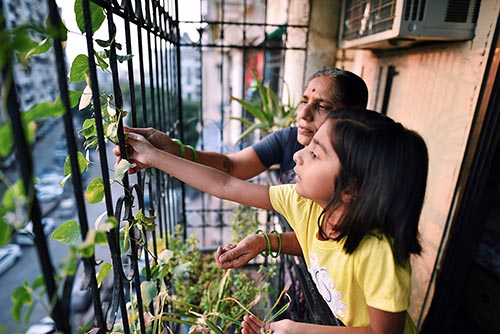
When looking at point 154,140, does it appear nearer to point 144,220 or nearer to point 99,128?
point 144,220

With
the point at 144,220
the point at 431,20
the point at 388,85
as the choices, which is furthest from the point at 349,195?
the point at 388,85

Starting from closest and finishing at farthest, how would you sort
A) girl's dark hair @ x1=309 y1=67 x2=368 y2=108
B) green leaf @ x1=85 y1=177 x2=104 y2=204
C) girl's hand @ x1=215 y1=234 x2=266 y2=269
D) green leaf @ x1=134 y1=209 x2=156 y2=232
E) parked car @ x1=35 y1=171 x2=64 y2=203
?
green leaf @ x1=85 y1=177 x2=104 y2=204
green leaf @ x1=134 y1=209 x2=156 y2=232
girl's hand @ x1=215 y1=234 x2=266 y2=269
girl's dark hair @ x1=309 y1=67 x2=368 y2=108
parked car @ x1=35 y1=171 x2=64 y2=203

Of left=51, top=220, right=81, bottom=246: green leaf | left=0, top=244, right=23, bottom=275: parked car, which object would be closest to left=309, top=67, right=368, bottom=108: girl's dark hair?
left=51, top=220, right=81, bottom=246: green leaf

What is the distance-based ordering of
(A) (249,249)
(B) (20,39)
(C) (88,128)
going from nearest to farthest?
(B) (20,39) → (C) (88,128) → (A) (249,249)

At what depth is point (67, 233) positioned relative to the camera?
0.54 metres

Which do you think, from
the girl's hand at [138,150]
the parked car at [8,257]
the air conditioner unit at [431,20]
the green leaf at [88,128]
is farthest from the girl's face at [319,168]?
the parked car at [8,257]

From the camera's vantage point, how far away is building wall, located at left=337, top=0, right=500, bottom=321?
49.3 inches

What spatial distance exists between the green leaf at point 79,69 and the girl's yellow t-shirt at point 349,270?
0.67m

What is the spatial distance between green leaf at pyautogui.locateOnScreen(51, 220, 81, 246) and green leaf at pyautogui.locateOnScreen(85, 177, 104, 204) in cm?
7

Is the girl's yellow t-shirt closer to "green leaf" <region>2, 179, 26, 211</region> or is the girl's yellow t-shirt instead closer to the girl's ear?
the girl's ear

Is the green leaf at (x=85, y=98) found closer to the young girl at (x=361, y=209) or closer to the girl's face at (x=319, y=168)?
the young girl at (x=361, y=209)

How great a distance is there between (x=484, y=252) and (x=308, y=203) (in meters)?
Result: 1.64

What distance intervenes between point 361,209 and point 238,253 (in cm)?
40

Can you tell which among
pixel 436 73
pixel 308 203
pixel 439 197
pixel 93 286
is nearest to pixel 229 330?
pixel 308 203
